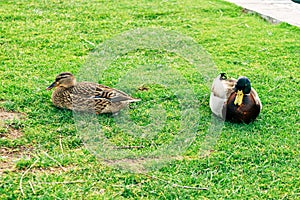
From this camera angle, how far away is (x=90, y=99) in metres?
4.57

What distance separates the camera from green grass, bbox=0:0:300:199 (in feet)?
12.0

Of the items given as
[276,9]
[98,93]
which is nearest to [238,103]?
[98,93]

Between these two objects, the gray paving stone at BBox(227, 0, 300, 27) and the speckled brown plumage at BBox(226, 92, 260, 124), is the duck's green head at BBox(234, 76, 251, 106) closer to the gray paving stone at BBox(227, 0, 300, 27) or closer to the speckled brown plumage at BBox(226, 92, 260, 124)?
the speckled brown plumage at BBox(226, 92, 260, 124)

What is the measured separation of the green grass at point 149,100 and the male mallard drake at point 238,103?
0.12 m

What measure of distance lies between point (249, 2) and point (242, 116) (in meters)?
5.06

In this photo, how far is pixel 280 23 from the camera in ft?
26.1

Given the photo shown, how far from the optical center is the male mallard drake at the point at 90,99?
459 cm

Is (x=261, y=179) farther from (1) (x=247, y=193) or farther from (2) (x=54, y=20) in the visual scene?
(2) (x=54, y=20)

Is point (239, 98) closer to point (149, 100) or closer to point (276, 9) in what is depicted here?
point (149, 100)

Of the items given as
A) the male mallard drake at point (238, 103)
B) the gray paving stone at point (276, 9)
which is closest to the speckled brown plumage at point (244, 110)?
the male mallard drake at point (238, 103)

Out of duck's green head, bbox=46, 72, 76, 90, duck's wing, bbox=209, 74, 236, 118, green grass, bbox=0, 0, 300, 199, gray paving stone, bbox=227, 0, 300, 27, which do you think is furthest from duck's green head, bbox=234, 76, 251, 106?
gray paving stone, bbox=227, 0, 300, 27

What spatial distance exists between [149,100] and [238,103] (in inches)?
35.2

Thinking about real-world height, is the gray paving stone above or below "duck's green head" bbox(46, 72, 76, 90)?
above

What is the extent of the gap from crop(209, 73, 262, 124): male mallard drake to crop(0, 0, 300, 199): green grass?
12 cm
